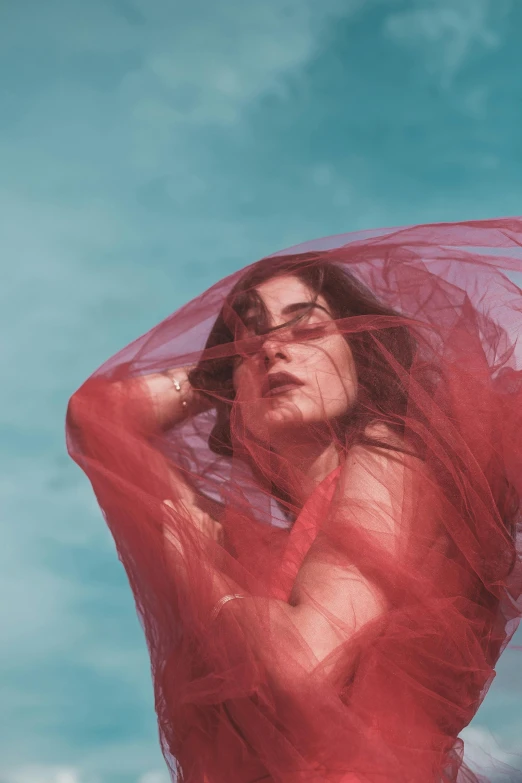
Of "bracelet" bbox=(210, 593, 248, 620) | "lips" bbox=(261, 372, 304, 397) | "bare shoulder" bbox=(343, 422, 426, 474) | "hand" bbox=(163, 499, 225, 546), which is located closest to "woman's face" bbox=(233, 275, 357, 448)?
"lips" bbox=(261, 372, 304, 397)

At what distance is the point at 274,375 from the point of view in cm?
231

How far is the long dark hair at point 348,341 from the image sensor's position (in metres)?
2.20

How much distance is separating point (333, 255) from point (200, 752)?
130cm

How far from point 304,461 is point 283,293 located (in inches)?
18.7

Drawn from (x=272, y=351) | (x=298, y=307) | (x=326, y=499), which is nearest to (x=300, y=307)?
(x=298, y=307)

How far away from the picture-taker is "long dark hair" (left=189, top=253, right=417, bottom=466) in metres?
2.20

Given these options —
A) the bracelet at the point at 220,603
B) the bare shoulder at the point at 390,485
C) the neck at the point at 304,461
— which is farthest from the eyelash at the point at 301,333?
the bracelet at the point at 220,603

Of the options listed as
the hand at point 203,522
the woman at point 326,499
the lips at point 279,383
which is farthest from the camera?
the lips at point 279,383

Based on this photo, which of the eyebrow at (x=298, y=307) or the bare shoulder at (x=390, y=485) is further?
the eyebrow at (x=298, y=307)

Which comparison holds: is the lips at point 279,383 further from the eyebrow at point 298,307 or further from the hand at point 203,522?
the hand at point 203,522

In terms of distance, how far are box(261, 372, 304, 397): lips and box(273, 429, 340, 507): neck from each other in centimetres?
12

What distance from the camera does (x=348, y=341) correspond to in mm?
2303

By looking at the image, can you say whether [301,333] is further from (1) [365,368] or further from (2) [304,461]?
(2) [304,461]

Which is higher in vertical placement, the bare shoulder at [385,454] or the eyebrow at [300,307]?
the eyebrow at [300,307]
